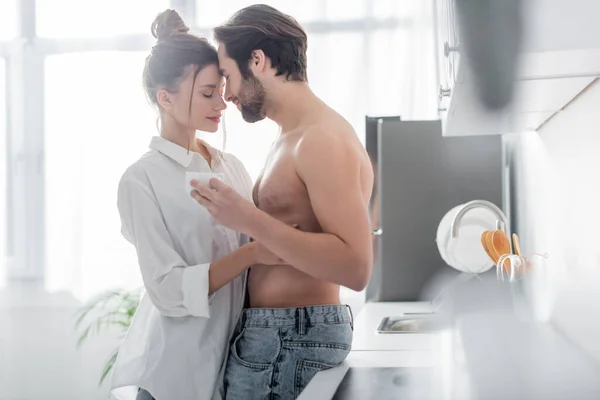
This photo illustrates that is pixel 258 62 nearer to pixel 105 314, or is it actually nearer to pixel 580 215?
pixel 580 215

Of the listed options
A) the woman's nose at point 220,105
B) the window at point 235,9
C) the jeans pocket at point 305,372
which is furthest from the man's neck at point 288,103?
the window at point 235,9

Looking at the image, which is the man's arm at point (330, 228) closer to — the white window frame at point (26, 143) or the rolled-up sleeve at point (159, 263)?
the rolled-up sleeve at point (159, 263)

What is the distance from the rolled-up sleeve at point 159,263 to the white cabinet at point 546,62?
2.20 ft

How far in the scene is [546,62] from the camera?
895 millimetres

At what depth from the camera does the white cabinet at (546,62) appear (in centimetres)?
75

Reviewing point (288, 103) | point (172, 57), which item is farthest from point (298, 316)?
point (172, 57)

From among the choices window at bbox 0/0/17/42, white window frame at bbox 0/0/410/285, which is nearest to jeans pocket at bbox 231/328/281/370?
white window frame at bbox 0/0/410/285

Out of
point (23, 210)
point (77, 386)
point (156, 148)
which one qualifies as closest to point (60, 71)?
point (23, 210)

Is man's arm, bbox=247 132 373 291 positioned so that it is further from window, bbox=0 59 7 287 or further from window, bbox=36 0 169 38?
window, bbox=0 59 7 287

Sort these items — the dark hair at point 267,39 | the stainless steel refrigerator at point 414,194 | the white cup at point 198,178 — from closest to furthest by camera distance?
the white cup at point 198,178
the dark hair at point 267,39
the stainless steel refrigerator at point 414,194

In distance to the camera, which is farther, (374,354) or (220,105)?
(220,105)

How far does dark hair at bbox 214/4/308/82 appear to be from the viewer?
152 cm

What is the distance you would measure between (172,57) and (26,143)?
2.50 m

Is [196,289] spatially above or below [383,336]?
above
